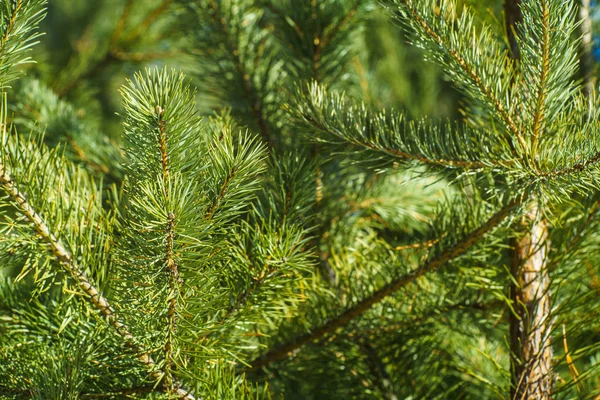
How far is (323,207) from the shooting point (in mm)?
730

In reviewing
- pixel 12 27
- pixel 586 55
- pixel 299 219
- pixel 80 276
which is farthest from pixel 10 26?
pixel 586 55

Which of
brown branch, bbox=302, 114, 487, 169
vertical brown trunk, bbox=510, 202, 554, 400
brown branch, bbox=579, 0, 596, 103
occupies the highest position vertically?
brown branch, bbox=579, 0, 596, 103

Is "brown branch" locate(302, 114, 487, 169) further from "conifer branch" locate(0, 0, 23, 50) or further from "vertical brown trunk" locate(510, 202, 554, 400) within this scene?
"conifer branch" locate(0, 0, 23, 50)

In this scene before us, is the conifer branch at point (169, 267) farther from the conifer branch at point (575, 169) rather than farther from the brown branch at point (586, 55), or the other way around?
the brown branch at point (586, 55)

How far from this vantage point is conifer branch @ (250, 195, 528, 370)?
1.83ft

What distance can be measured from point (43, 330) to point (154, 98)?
27 centimetres

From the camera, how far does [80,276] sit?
1.51ft

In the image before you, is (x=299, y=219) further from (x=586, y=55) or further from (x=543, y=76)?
(x=586, y=55)

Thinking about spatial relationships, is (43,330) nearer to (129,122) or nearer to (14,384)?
(14,384)

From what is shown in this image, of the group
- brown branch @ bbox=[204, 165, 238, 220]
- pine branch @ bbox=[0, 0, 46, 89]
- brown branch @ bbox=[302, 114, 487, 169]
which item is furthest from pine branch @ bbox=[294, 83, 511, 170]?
pine branch @ bbox=[0, 0, 46, 89]

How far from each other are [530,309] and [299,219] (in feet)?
0.82

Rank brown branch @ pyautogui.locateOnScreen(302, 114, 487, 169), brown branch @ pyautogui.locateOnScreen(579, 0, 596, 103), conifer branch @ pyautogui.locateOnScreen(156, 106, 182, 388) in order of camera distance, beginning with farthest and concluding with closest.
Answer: brown branch @ pyautogui.locateOnScreen(579, 0, 596, 103)
brown branch @ pyautogui.locateOnScreen(302, 114, 487, 169)
conifer branch @ pyautogui.locateOnScreen(156, 106, 182, 388)

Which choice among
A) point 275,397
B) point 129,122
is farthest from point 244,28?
point 275,397

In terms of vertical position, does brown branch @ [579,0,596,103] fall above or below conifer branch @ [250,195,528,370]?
above
